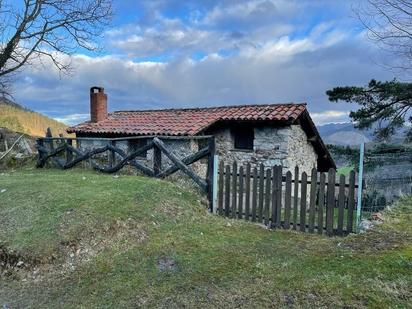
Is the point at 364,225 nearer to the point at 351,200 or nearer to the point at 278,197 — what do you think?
the point at 351,200

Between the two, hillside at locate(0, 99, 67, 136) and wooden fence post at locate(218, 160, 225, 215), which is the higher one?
hillside at locate(0, 99, 67, 136)

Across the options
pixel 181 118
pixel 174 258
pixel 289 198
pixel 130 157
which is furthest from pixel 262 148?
pixel 174 258

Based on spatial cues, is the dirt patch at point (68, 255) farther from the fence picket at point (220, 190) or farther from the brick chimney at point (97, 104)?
the brick chimney at point (97, 104)

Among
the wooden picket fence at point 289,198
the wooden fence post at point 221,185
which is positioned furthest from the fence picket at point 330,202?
the wooden fence post at point 221,185

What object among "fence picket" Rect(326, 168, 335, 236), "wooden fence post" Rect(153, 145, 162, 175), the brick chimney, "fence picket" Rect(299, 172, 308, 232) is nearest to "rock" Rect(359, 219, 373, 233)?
"fence picket" Rect(326, 168, 335, 236)

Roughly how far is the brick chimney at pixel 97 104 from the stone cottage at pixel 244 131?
1079 millimetres

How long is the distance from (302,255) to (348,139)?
13.6 metres

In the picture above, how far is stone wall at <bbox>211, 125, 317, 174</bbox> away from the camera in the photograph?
13.7 metres

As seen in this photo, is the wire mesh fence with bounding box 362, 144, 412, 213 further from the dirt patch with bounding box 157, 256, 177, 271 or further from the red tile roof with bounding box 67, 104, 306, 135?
the dirt patch with bounding box 157, 256, 177, 271

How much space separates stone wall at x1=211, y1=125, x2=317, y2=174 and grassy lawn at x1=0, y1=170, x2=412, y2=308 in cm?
620

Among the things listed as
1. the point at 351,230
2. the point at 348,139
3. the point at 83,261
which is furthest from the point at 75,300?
the point at 348,139

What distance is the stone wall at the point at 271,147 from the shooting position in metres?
13.7

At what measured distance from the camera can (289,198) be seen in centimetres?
766

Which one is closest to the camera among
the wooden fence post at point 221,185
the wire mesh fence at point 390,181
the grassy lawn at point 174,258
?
the grassy lawn at point 174,258
